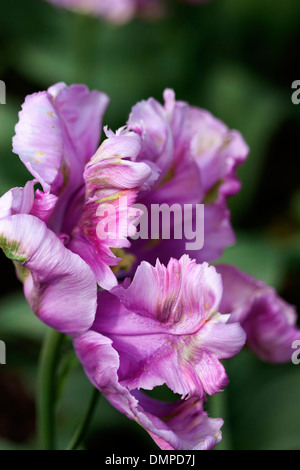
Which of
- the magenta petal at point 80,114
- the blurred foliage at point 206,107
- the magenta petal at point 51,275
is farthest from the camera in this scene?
the blurred foliage at point 206,107

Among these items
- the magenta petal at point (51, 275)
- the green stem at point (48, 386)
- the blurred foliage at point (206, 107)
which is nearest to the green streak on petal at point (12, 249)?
the magenta petal at point (51, 275)

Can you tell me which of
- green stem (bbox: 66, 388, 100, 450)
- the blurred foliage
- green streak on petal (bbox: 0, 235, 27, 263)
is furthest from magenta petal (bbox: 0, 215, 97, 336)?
the blurred foliage

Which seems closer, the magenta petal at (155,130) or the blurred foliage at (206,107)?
the magenta petal at (155,130)

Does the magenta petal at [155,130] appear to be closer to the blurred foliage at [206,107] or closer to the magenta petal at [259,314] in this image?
the magenta petal at [259,314]

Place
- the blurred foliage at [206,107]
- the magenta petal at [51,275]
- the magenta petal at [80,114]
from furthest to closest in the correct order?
the blurred foliage at [206,107]
the magenta petal at [80,114]
the magenta petal at [51,275]
